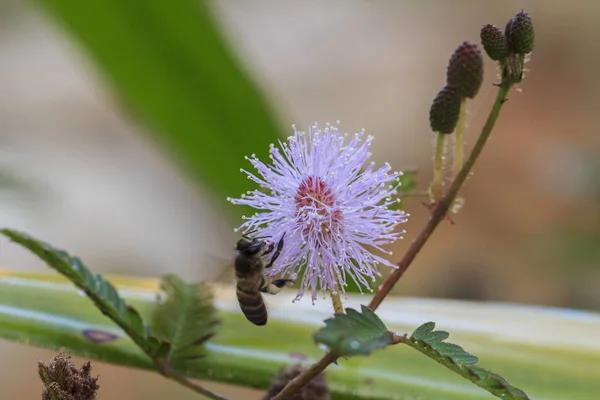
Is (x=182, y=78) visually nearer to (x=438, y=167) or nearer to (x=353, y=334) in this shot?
(x=438, y=167)

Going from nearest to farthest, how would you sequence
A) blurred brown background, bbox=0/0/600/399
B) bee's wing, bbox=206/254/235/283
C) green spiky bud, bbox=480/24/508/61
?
green spiky bud, bbox=480/24/508/61 < bee's wing, bbox=206/254/235/283 < blurred brown background, bbox=0/0/600/399

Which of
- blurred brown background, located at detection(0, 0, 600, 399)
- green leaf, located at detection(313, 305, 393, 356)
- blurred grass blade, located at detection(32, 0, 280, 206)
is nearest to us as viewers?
green leaf, located at detection(313, 305, 393, 356)

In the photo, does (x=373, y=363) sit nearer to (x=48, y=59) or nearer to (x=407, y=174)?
(x=407, y=174)

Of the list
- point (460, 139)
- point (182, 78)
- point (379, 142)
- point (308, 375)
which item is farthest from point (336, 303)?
point (379, 142)

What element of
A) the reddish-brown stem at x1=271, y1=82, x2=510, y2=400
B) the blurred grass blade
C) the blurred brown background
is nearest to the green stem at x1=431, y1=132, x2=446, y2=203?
the reddish-brown stem at x1=271, y1=82, x2=510, y2=400

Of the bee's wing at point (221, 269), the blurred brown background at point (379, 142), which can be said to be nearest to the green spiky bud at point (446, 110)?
the bee's wing at point (221, 269)

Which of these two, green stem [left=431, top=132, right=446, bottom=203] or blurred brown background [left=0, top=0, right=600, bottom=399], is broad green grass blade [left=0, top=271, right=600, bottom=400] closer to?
green stem [left=431, top=132, right=446, bottom=203]
